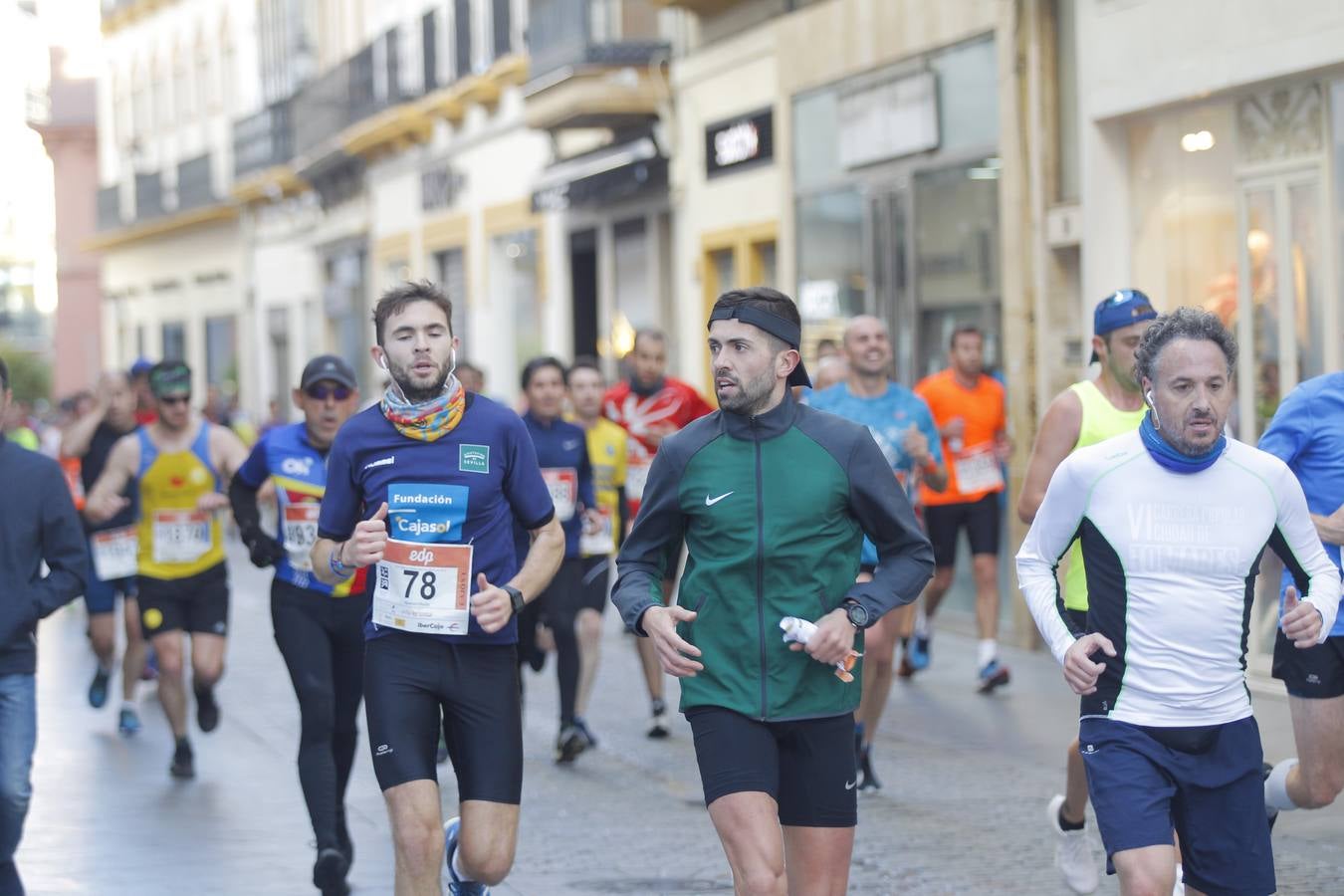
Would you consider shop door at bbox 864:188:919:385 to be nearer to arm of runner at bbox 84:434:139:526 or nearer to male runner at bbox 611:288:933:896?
arm of runner at bbox 84:434:139:526

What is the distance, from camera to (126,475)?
35.3 ft

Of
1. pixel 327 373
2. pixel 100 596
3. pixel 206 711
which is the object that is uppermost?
pixel 327 373

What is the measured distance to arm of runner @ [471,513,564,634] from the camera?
607 centimetres

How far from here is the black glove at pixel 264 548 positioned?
26.6 ft

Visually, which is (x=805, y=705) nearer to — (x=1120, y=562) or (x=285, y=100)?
(x=1120, y=562)

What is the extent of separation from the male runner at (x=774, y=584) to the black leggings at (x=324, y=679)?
8.49 feet

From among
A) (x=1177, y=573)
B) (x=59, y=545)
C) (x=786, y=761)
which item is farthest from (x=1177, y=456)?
(x=59, y=545)

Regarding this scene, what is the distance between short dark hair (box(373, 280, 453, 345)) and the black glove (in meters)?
1.96

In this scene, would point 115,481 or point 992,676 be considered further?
point 992,676

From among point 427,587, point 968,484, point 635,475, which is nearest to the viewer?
point 427,587

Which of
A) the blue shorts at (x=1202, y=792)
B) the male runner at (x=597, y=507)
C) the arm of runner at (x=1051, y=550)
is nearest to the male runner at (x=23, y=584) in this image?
the arm of runner at (x=1051, y=550)

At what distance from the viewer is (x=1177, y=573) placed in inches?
204

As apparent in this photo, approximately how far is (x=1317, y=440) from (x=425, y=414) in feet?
8.66

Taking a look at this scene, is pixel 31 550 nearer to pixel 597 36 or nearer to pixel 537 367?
pixel 537 367
